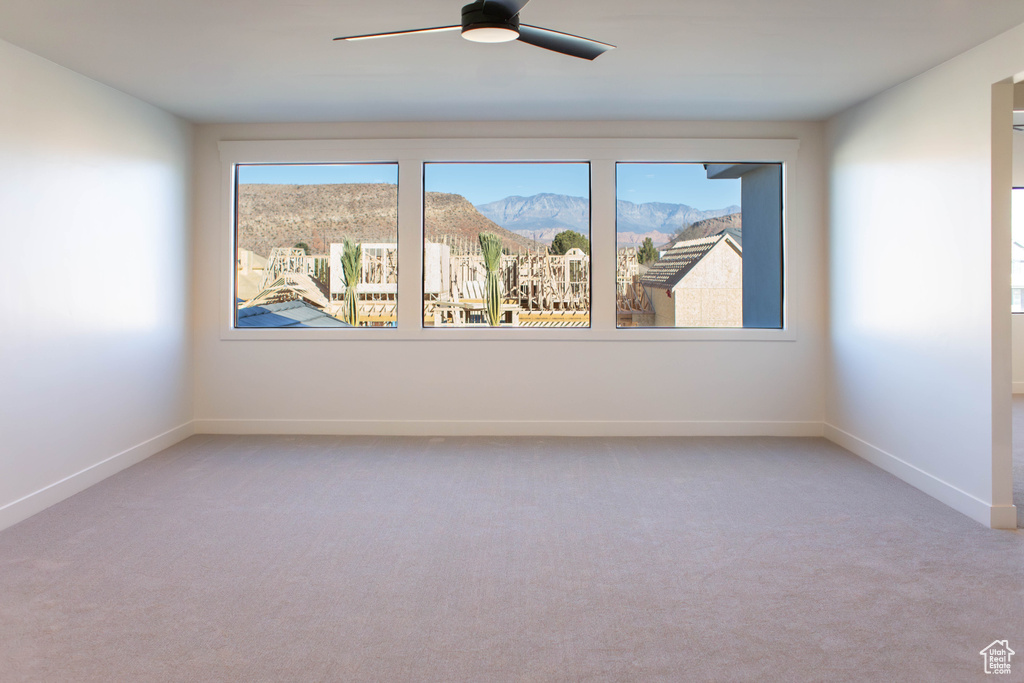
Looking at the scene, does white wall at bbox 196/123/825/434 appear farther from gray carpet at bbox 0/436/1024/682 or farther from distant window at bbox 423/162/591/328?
gray carpet at bbox 0/436/1024/682

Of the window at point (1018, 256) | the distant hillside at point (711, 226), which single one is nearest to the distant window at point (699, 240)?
the distant hillside at point (711, 226)

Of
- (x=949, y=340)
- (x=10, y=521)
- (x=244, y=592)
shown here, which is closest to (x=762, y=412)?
(x=949, y=340)

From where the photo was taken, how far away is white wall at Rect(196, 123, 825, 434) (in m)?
5.89

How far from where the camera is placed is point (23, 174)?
388 centimetres

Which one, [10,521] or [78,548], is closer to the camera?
[78,548]

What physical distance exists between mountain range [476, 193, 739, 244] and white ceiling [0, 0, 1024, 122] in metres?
0.74

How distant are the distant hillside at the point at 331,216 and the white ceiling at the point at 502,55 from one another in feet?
2.26

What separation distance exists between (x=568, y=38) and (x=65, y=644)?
3095mm

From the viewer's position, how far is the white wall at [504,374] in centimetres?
589

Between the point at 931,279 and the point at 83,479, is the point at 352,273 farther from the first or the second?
the point at 931,279

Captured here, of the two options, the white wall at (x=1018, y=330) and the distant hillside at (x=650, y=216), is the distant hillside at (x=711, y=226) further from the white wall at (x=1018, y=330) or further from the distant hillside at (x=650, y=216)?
the white wall at (x=1018, y=330)

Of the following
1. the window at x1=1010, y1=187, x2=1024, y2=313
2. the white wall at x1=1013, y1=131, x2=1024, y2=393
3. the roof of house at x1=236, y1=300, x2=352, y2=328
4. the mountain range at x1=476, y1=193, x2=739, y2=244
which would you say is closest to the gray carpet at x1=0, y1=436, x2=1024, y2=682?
the roof of house at x1=236, y1=300, x2=352, y2=328

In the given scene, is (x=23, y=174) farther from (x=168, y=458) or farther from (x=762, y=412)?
(x=762, y=412)

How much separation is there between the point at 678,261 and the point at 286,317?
3385mm
